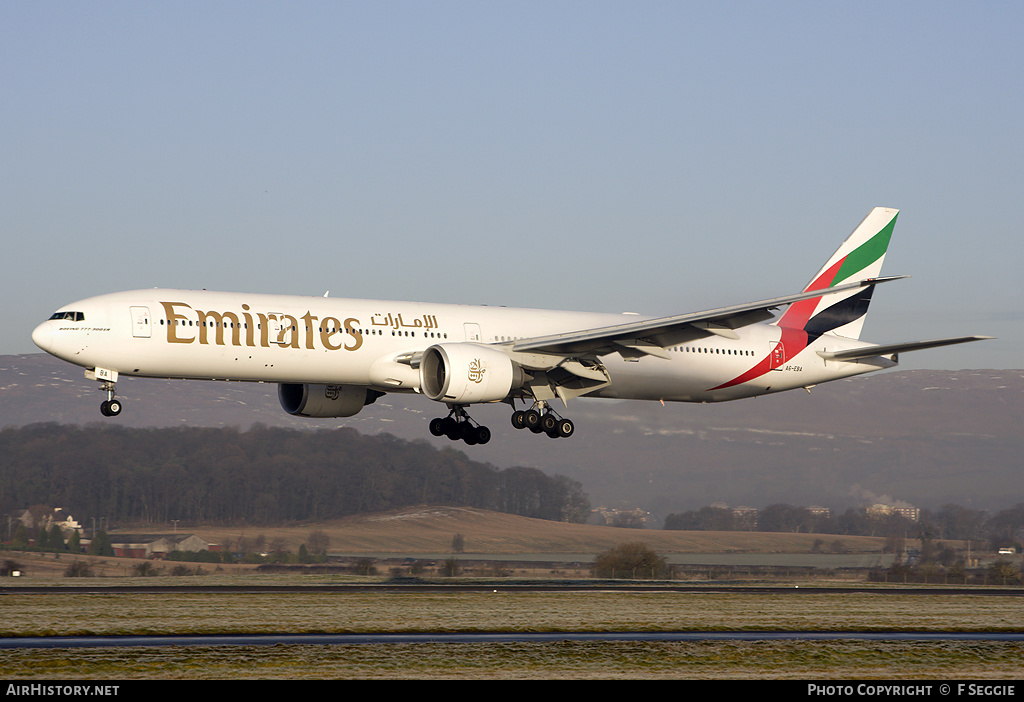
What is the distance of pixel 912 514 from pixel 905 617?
6590 cm

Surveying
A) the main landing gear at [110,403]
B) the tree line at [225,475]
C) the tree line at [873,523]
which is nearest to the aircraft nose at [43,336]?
the main landing gear at [110,403]

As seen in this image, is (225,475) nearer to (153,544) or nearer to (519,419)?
(153,544)

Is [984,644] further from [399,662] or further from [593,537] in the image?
[593,537]

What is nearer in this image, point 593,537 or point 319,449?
point 593,537

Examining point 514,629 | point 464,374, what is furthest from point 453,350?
point 514,629

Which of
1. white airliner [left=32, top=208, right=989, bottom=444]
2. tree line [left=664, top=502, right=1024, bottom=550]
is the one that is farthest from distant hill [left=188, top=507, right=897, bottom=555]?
white airliner [left=32, top=208, right=989, bottom=444]

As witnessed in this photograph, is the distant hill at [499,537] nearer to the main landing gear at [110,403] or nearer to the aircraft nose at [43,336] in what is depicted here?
the main landing gear at [110,403]

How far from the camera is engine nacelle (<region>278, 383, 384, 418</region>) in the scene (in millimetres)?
45688

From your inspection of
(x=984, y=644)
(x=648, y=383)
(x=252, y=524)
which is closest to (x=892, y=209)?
(x=648, y=383)

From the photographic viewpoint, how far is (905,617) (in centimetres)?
3462

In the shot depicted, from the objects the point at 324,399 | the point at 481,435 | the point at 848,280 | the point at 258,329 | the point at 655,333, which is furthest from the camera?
the point at 848,280

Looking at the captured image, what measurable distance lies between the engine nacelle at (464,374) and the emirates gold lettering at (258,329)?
2.70 metres

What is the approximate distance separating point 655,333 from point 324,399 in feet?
44.7

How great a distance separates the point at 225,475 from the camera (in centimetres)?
10506
